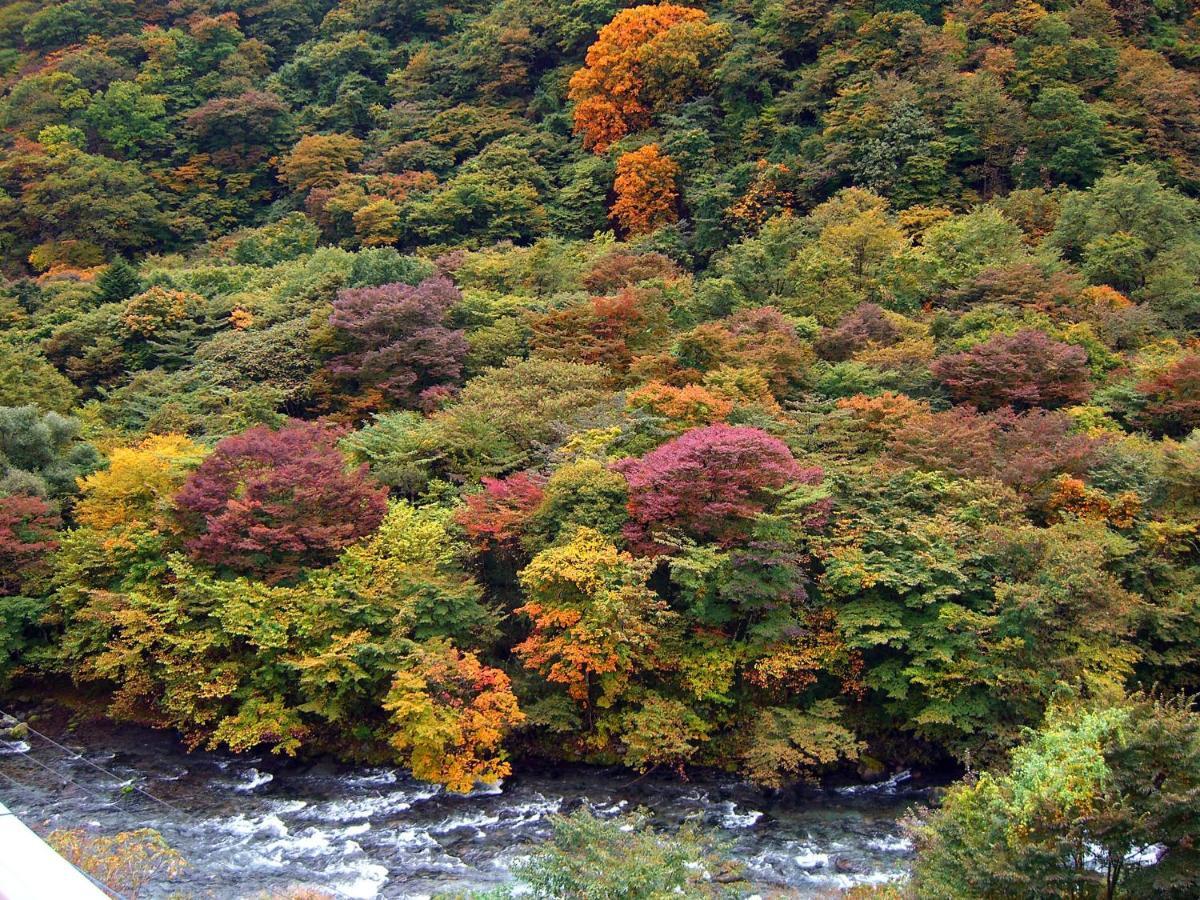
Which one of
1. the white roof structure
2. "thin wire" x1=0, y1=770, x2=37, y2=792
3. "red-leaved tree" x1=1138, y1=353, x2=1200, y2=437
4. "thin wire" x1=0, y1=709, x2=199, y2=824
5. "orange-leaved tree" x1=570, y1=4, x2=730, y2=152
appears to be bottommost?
"thin wire" x1=0, y1=709, x2=199, y2=824

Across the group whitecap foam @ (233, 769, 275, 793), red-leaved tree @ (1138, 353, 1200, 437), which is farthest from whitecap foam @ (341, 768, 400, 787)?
red-leaved tree @ (1138, 353, 1200, 437)

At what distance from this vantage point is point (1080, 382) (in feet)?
78.8

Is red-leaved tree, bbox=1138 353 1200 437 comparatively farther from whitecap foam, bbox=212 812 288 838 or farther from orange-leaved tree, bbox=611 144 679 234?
orange-leaved tree, bbox=611 144 679 234

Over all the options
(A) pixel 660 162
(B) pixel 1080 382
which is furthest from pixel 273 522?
(A) pixel 660 162

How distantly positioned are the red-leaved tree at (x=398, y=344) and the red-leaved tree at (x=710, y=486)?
11242 mm

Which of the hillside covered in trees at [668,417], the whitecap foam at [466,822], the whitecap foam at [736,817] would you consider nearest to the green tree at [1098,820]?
the hillside covered in trees at [668,417]

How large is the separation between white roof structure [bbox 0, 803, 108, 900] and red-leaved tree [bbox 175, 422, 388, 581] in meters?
13.3

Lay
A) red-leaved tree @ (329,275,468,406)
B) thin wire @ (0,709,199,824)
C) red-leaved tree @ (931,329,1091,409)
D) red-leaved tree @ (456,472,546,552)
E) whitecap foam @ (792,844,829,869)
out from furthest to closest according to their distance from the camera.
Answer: red-leaved tree @ (329,275,468,406)
red-leaved tree @ (931,329,1091,409)
red-leaved tree @ (456,472,546,552)
thin wire @ (0,709,199,824)
whitecap foam @ (792,844,829,869)

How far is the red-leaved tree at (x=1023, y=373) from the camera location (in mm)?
23844

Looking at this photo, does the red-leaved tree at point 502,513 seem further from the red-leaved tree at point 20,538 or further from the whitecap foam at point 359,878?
the red-leaved tree at point 20,538

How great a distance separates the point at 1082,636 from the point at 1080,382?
946 cm

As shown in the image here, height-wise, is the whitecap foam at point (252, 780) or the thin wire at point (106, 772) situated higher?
the thin wire at point (106, 772)

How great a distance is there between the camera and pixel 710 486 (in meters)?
18.8

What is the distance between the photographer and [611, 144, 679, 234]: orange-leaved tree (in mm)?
43094
